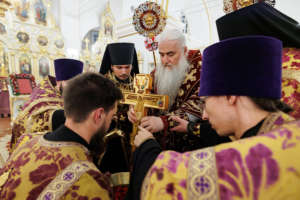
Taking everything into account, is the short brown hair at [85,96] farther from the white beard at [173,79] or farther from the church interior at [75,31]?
the church interior at [75,31]

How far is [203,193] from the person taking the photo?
57 cm

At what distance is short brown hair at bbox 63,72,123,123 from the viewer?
4.25 feet

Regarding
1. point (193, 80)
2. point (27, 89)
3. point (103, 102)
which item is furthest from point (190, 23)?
point (103, 102)

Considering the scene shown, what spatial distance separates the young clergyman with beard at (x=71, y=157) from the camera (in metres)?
0.95

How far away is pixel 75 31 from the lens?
54.8 feet

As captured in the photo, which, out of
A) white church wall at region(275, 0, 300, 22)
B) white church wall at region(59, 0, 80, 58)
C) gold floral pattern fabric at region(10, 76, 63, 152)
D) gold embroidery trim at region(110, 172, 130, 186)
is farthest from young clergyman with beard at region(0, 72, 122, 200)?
white church wall at region(59, 0, 80, 58)

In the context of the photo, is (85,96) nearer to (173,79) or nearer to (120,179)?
(120,179)

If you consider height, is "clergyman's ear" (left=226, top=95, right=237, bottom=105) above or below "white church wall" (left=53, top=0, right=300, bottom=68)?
below

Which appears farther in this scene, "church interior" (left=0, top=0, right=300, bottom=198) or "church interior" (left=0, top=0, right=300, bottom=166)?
"church interior" (left=0, top=0, right=300, bottom=166)

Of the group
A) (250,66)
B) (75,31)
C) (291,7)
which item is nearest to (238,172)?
(250,66)

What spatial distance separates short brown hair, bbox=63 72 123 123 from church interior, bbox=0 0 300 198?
6725mm

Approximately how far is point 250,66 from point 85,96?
1.08 meters

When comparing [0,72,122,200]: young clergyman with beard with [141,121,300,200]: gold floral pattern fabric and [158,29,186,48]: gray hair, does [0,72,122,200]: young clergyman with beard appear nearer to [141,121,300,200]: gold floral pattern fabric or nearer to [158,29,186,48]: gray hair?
[141,121,300,200]: gold floral pattern fabric

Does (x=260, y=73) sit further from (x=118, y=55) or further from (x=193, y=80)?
(x=118, y=55)
